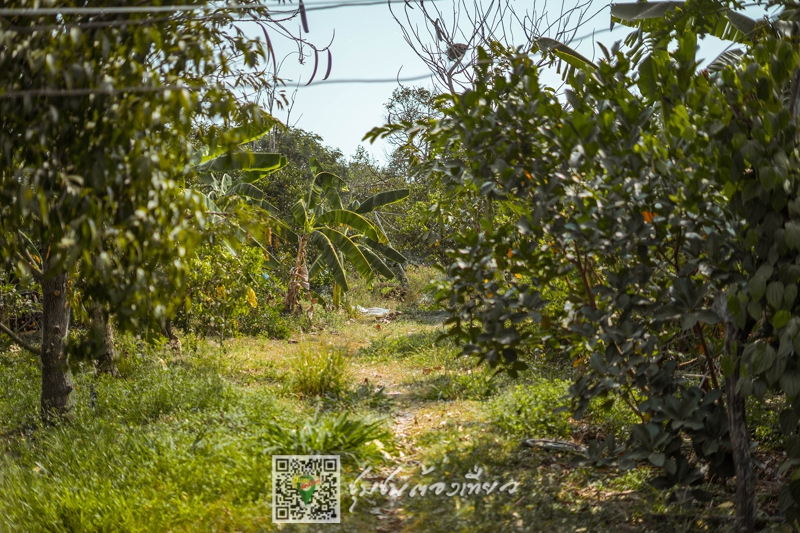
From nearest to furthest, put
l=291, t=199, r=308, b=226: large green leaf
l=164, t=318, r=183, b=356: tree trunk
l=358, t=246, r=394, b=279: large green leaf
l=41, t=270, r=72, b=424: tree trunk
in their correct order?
l=41, t=270, r=72, b=424: tree trunk
l=164, t=318, r=183, b=356: tree trunk
l=358, t=246, r=394, b=279: large green leaf
l=291, t=199, r=308, b=226: large green leaf

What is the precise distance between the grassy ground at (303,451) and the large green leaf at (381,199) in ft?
19.5

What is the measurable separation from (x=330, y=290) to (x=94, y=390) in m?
11.2

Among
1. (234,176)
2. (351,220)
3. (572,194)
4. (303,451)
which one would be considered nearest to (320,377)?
(303,451)

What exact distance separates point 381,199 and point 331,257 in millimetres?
1725

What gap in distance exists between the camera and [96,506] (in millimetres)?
3748

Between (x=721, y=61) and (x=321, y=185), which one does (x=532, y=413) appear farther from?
(x=321, y=185)

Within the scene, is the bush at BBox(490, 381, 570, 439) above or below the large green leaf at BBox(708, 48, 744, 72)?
below

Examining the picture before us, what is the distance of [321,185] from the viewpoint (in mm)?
13031

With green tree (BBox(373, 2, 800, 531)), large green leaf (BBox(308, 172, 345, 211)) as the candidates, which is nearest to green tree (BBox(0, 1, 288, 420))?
green tree (BBox(373, 2, 800, 531))

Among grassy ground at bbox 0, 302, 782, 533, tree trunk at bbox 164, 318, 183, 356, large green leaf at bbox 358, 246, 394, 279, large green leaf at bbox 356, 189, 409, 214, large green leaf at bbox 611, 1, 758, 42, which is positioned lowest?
grassy ground at bbox 0, 302, 782, 533

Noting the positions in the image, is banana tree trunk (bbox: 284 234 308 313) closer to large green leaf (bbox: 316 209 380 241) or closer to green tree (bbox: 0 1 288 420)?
large green leaf (bbox: 316 209 380 241)

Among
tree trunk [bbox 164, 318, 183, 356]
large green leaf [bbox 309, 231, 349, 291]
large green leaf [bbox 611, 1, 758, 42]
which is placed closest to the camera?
Result: large green leaf [bbox 611, 1, 758, 42]

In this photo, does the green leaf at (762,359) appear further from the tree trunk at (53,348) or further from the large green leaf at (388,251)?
the large green leaf at (388,251)

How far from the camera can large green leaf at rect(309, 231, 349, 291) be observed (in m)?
12.3
